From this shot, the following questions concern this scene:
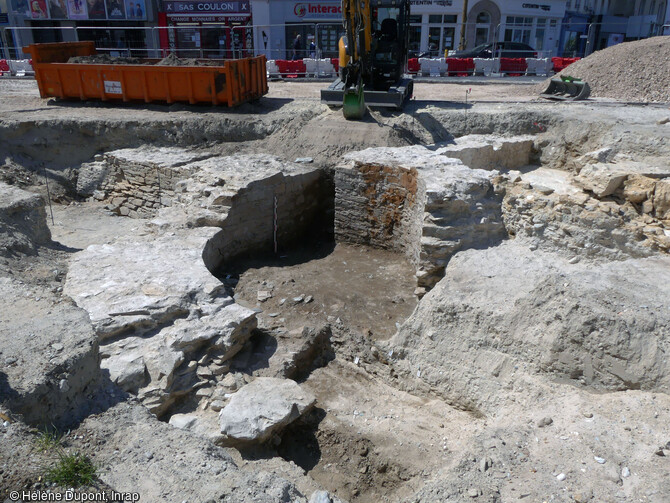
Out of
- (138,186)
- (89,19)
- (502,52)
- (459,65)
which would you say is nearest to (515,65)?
(459,65)

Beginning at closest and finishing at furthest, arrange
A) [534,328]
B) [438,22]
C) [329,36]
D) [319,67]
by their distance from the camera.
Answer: [534,328], [319,67], [329,36], [438,22]

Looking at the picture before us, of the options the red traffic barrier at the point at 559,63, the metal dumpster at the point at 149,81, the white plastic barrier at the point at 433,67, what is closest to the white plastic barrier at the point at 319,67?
the white plastic barrier at the point at 433,67

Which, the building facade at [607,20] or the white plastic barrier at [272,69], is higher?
the building facade at [607,20]

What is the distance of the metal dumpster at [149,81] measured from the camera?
1278 centimetres

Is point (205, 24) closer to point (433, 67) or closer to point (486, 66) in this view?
point (433, 67)

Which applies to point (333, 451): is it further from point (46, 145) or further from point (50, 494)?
point (46, 145)

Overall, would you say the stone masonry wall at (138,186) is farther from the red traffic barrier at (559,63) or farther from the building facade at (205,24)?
the building facade at (205,24)

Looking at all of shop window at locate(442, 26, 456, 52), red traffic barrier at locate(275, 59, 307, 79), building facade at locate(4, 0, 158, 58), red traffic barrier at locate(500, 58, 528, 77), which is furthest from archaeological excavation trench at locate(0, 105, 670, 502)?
building facade at locate(4, 0, 158, 58)

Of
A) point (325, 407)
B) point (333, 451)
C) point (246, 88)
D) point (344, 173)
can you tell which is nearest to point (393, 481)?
point (333, 451)

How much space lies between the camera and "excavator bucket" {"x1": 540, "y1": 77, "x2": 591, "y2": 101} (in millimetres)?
13711

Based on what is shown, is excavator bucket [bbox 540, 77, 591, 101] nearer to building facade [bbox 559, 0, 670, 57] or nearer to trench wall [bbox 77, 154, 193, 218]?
trench wall [bbox 77, 154, 193, 218]

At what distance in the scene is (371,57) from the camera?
1189 centimetres

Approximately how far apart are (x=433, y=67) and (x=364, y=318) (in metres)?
14.5

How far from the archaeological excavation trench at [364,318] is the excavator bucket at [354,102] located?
449 mm
